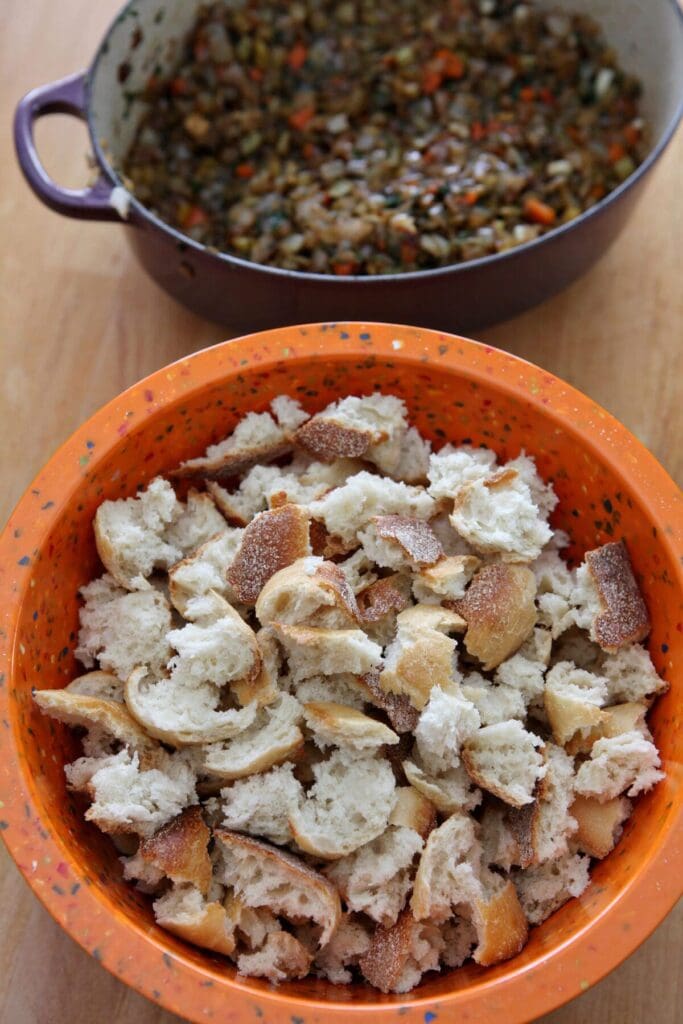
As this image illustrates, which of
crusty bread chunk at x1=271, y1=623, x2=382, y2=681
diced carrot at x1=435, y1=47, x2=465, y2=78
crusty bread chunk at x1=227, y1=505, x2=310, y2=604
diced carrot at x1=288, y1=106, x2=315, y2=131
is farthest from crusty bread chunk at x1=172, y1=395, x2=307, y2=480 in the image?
diced carrot at x1=435, y1=47, x2=465, y2=78

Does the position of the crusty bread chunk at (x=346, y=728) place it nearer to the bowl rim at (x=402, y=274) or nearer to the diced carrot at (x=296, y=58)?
the bowl rim at (x=402, y=274)

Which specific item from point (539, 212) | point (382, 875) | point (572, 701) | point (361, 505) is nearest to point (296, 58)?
point (539, 212)

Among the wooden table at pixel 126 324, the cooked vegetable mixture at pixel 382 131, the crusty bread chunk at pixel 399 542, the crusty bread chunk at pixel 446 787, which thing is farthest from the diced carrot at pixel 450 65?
the crusty bread chunk at pixel 446 787

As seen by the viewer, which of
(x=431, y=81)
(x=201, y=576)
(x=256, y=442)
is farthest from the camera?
(x=431, y=81)

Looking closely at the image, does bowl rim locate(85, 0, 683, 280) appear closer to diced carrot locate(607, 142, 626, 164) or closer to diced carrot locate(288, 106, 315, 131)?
diced carrot locate(607, 142, 626, 164)

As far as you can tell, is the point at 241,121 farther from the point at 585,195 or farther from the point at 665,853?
the point at 665,853

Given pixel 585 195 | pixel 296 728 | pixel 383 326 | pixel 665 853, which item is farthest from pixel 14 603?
pixel 585 195

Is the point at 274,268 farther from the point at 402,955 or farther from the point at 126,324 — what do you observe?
the point at 402,955
